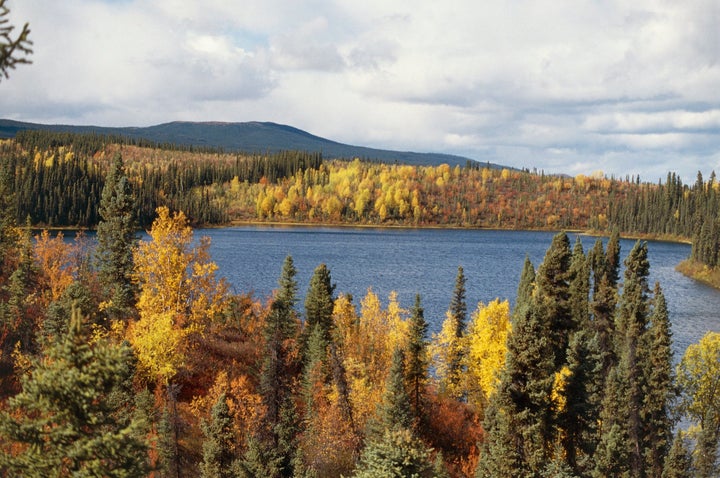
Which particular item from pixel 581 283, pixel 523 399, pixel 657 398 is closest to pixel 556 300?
pixel 523 399

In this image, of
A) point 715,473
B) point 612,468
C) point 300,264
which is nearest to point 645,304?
point 715,473

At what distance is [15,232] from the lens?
7100 cm

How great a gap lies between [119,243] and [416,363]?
2656 cm

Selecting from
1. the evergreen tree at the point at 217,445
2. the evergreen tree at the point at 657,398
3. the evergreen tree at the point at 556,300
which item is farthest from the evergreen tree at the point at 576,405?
the evergreen tree at the point at 657,398

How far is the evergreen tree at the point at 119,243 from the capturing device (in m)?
53.6

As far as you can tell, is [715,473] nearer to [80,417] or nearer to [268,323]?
[268,323]

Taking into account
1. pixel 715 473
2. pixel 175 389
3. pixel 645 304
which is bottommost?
pixel 715 473

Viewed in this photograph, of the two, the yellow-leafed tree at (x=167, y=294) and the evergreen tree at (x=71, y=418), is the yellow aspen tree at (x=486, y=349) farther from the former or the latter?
the evergreen tree at (x=71, y=418)

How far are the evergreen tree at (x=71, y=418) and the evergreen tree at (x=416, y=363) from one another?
38321mm

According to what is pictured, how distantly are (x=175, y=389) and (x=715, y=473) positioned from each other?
41.9 m

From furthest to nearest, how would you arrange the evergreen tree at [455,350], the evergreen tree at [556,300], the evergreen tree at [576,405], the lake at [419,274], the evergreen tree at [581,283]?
the lake at [419,274] < the evergreen tree at [581,283] < the evergreen tree at [455,350] < the evergreen tree at [556,300] < the evergreen tree at [576,405]

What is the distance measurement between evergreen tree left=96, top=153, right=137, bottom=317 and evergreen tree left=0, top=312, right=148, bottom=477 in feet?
129

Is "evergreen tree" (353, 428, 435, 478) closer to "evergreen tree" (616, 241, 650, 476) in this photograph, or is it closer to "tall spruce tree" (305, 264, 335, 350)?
"evergreen tree" (616, 241, 650, 476)

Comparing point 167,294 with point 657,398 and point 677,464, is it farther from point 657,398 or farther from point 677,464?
point 657,398
